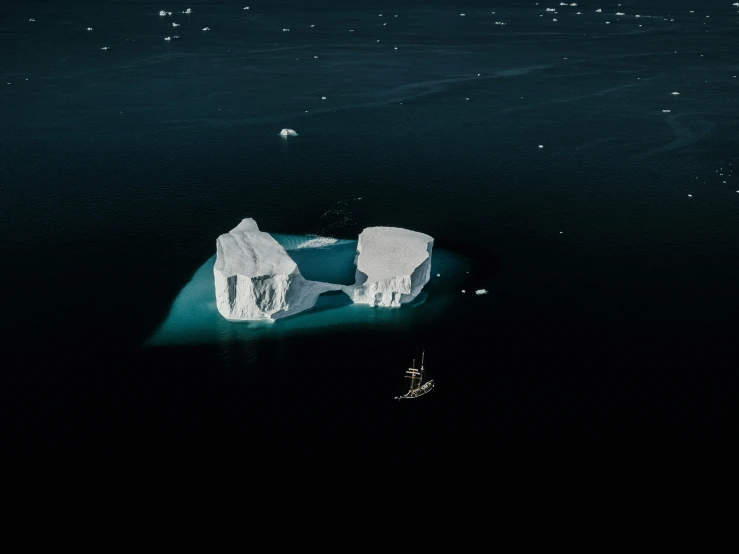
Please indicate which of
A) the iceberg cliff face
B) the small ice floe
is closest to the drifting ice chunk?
the iceberg cliff face

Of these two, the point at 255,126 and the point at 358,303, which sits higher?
the point at 255,126

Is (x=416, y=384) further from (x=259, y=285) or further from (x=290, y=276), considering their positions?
(x=259, y=285)

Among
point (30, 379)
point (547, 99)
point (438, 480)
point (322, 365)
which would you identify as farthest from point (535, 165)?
Answer: point (30, 379)

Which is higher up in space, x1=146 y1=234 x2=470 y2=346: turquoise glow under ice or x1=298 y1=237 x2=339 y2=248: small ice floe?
x1=298 y1=237 x2=339 y2=248: small ice floe

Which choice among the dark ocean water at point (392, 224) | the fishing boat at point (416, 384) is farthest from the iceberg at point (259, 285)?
the fishing boat at point (416, 384)

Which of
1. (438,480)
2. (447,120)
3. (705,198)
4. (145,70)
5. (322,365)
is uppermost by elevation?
(145,70)

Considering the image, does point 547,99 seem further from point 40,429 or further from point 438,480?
point 40,429

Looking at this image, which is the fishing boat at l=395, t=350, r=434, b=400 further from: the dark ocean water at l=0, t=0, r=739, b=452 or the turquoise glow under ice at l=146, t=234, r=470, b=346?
the turquoise glow under ice at l=146, t=234, r=470, b=346
